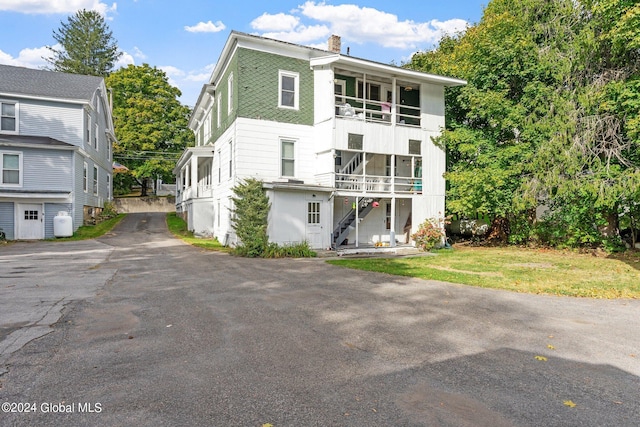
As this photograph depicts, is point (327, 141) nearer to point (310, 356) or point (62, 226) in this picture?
point (310, 356)

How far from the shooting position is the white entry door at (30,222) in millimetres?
19719

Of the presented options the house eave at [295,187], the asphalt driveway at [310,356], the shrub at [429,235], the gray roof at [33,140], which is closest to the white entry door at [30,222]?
the gray roof at [33,140]

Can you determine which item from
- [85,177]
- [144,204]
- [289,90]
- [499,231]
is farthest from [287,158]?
[144,204]

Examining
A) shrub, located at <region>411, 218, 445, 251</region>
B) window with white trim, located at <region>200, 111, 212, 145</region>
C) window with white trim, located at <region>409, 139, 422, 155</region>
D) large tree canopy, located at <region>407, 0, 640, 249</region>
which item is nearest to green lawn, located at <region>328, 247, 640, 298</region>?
shrub, located at <region>411, 218, 445, 251</region>

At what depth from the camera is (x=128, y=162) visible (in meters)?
40.2

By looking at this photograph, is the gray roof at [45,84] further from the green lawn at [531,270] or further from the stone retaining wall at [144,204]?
the green lawn at [531,270]

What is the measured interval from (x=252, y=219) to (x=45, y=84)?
19.1 meters

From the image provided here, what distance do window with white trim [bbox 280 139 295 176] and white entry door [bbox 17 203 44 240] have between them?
44.2 feet

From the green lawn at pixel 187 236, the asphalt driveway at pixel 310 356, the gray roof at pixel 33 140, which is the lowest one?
the asphalt driveway at pixel 310 356

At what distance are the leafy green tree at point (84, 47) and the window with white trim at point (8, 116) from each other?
35289mm

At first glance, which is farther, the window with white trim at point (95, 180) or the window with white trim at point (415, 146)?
the window with white trim at point (95, 180)

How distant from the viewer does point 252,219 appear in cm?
1500

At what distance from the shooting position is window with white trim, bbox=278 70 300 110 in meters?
17.6

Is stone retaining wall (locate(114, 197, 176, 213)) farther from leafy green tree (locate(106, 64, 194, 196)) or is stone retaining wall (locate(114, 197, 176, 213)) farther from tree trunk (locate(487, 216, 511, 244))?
tree trunk (locate(487, 216, 511, 244))
